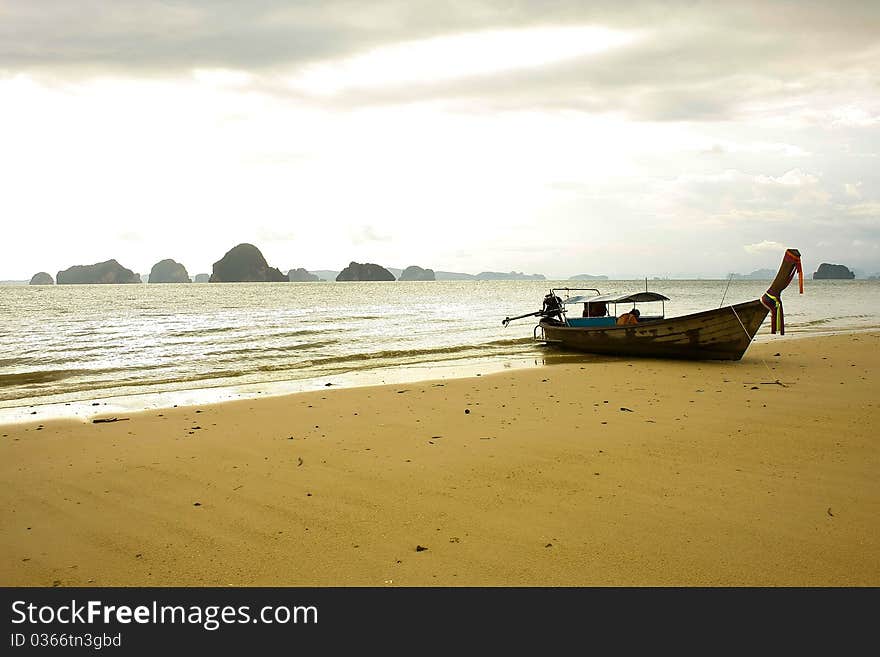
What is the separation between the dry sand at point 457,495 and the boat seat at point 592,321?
36.1 ft

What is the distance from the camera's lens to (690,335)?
16422 millimetres

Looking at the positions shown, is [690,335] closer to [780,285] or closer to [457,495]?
[780,285]

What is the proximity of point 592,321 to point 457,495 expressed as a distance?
17151mm

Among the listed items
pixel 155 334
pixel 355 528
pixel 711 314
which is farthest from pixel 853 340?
pixel 155 334

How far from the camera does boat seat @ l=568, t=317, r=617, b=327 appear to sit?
Result: 832 inches

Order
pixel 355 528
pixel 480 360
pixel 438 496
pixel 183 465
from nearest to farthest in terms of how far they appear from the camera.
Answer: pixel 355 528, pixel 438 496, pixel 183 465, pixel 480 360

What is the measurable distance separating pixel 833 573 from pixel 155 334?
29.6 meters

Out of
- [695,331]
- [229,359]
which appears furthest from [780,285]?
[229,359]

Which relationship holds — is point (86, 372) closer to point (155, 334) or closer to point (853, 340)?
point (155, 334)

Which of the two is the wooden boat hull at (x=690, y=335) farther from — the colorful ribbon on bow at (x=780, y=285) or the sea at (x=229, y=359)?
the sea at (x=229, y=359)

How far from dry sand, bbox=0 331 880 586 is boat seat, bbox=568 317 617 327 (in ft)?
36.1

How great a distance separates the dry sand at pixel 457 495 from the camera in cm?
407

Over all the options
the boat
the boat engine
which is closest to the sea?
the boat

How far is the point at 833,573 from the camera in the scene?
3.84 metres
